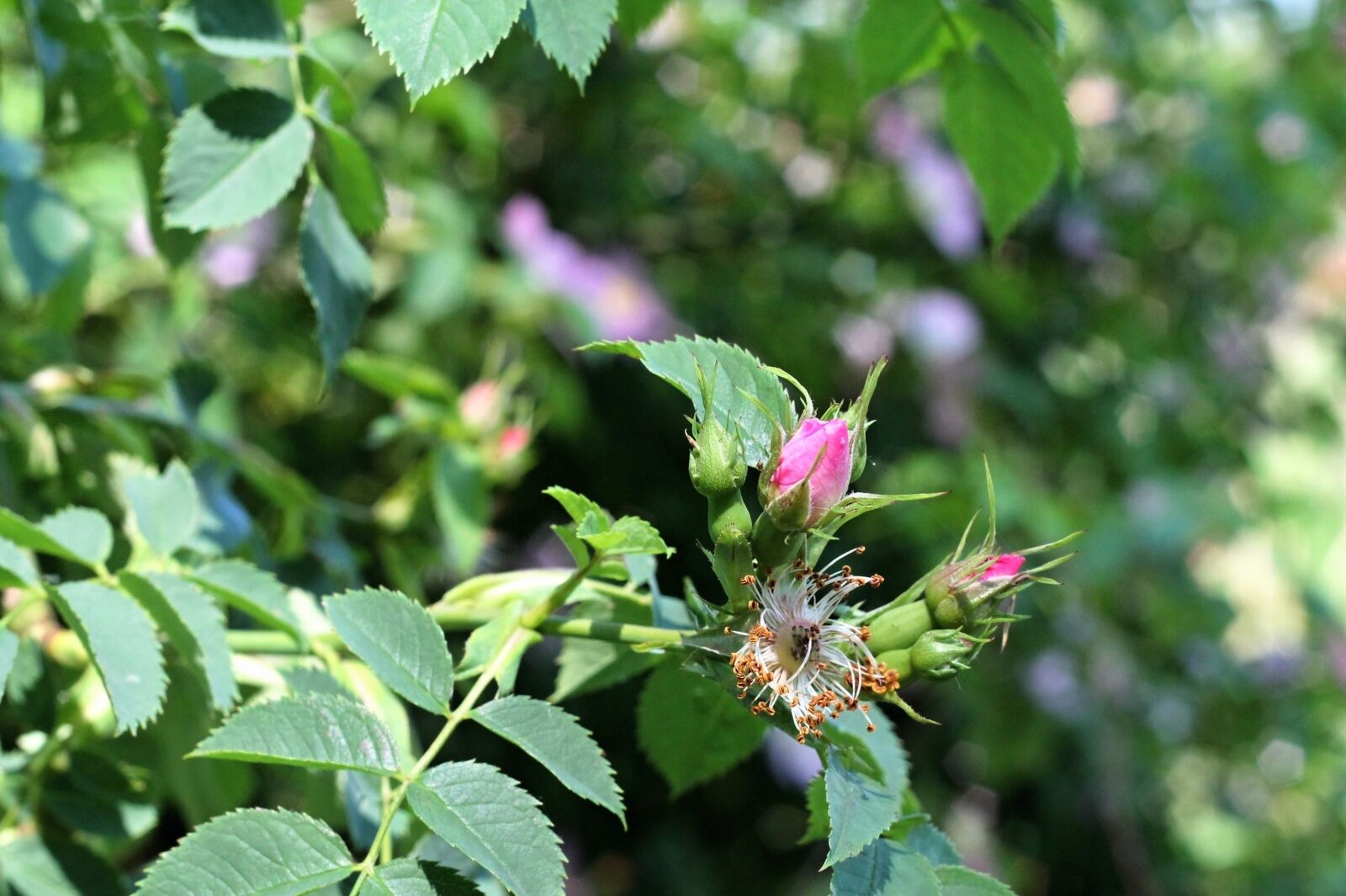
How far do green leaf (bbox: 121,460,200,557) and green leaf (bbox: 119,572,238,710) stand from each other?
79 millimetres

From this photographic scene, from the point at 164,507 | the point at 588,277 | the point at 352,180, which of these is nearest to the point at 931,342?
the point at 588,277

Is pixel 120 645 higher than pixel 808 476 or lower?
lower

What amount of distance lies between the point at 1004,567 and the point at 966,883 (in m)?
0.15

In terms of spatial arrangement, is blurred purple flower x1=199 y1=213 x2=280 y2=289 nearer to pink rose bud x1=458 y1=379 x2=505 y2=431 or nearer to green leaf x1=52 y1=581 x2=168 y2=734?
pink rose bud x1=458 y1=379 x2=505 y2=431

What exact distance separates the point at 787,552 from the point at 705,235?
5.56 feet

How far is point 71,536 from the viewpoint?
2.28 feet

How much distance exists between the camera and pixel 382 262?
1.86 m

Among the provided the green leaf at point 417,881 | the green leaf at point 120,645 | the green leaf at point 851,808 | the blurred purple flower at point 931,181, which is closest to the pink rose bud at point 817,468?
the green leaf at point 851,808

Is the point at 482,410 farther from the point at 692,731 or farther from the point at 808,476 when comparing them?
the point at 808,476

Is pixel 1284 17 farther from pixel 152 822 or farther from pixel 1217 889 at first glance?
pixel 152 822

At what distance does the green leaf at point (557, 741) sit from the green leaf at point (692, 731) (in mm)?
131

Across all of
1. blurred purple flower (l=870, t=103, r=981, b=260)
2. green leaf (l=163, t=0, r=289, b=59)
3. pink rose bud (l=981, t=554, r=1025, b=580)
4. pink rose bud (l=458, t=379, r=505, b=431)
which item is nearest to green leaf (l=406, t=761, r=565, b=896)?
pink rose bud (l=981, t=554, r=1025, b=580)

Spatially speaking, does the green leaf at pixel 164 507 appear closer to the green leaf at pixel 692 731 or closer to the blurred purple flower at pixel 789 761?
the green leaf at pixel 692 731

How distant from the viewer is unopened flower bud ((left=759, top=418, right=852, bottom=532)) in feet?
1.74
